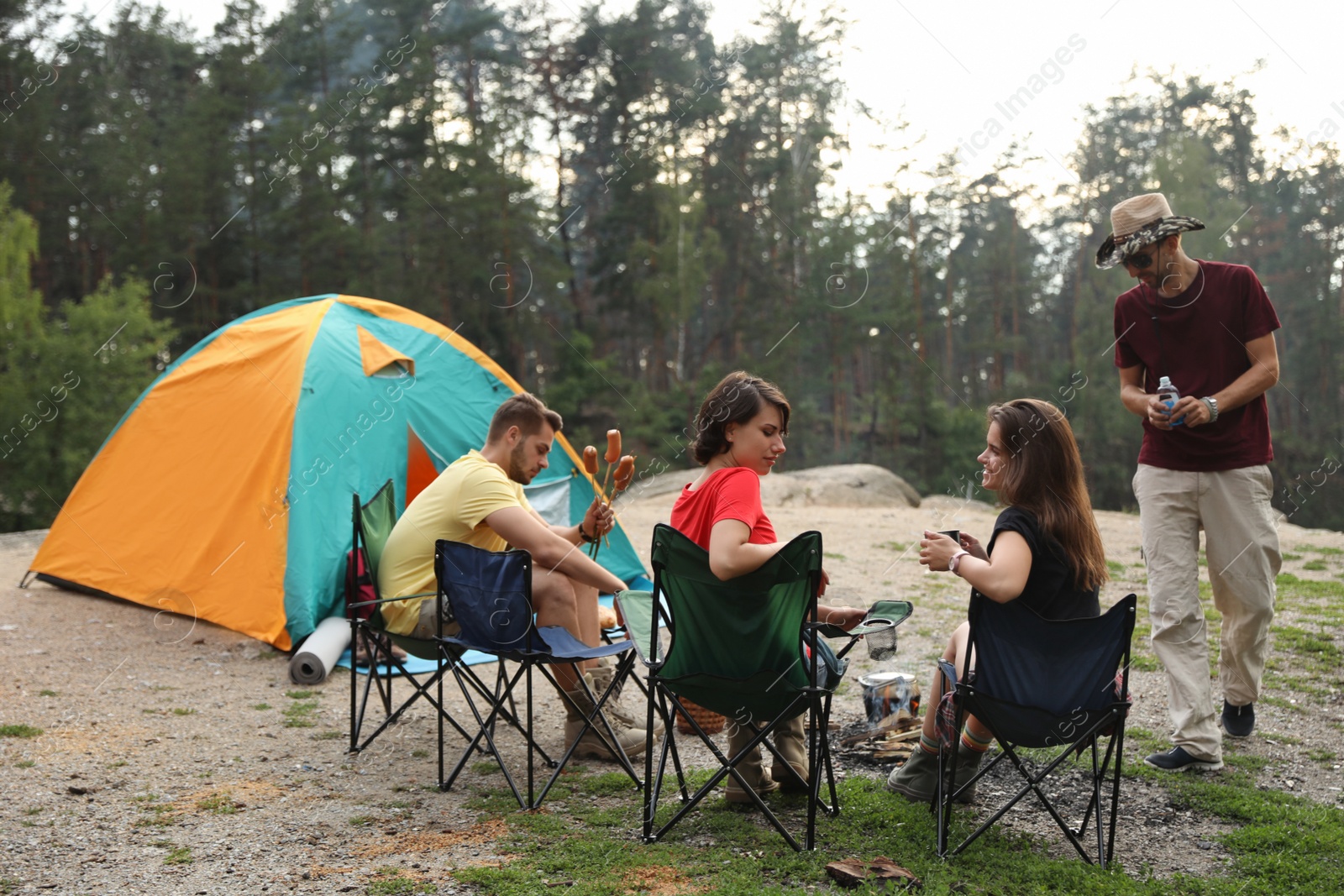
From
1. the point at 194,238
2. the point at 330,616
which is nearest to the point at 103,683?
the point at 330,616

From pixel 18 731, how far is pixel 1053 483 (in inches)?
147

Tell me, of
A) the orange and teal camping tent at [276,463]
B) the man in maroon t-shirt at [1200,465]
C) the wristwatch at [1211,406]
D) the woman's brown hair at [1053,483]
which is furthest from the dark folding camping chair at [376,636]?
the wristwatch at [1211,406]

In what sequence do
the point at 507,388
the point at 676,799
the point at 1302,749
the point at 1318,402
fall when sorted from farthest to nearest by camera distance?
the point at 1318,402, the point at 507,388, the point at 1302,749, the point at 676,799

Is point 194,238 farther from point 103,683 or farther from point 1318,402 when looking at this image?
point 1318,402

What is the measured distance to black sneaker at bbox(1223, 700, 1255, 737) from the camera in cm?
352

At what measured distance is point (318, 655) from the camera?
4.70 meters

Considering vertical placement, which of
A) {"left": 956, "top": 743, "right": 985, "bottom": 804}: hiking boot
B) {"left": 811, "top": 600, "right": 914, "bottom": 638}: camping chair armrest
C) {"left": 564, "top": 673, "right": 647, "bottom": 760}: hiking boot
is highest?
{"left": 811, "top": 600, "right": 914, "bottom": 638}: camping chair armrest

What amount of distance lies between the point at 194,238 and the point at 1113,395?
17209mm

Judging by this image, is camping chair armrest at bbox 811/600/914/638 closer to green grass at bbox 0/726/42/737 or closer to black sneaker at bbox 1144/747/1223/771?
black sneaker at bbox 1144/747/1223/771

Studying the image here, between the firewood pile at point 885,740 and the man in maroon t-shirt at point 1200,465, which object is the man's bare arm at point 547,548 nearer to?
the firewood pile at point 885,740

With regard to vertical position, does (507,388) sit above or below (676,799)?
above

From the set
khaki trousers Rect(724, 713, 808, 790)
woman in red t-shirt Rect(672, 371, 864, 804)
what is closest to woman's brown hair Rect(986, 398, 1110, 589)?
woman in red t-shirt Rect(672, 371, 864, 804)

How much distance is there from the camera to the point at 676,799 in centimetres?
302

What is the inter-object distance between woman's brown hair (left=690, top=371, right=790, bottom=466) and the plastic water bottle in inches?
52.7
